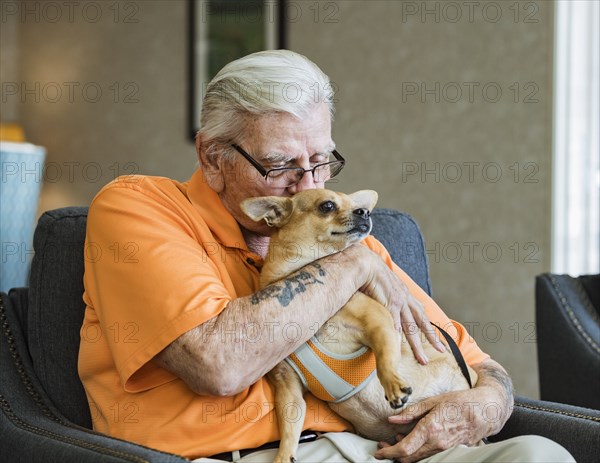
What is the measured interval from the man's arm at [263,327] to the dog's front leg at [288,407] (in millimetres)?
74

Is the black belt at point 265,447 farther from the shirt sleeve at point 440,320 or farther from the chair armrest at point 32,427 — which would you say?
the shirt sleeve at point 440,320

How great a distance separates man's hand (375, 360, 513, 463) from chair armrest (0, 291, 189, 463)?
1.46 feet

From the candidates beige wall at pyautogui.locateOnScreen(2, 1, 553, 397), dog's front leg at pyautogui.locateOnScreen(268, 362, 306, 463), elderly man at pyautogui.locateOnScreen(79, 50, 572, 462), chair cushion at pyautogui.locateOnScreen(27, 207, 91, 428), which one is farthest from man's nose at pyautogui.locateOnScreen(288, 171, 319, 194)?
beige wall at pyautogui.locateOnScreen(2, 1, 553, 397)

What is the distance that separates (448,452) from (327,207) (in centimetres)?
50

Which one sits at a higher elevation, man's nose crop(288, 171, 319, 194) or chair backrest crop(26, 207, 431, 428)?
man's nose crop(288, 171, 319, 194)

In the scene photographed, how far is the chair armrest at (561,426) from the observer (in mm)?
1487

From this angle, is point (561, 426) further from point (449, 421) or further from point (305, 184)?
point (305, 184)

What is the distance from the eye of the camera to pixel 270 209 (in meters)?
1.55

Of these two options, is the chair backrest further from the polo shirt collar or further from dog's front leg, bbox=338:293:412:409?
dog's front leg, bbox=338:293:412:409

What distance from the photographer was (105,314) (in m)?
1.43

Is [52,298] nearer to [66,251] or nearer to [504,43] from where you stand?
[66,251]

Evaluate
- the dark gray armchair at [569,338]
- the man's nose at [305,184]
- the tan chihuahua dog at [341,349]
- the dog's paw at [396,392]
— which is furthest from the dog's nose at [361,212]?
the dark gray armchair at [569,338]

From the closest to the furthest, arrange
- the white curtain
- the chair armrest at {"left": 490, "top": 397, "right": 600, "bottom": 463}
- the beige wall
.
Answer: the chair armrest at {"left": 490, "top": 397, "right": 600, "bottom": 463}
the white curtain
the beige wall

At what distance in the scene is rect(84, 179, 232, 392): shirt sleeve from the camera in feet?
4.45
